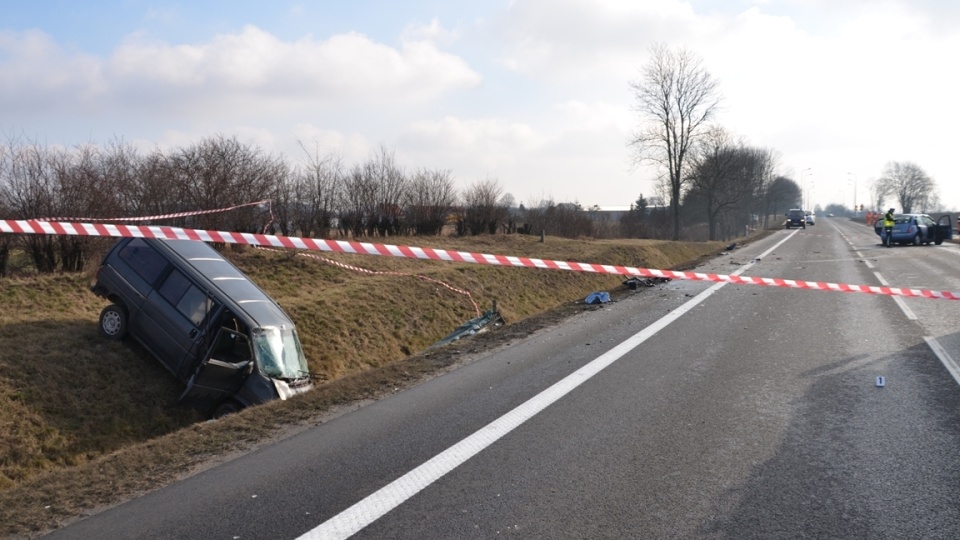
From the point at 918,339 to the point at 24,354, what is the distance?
39.1ft

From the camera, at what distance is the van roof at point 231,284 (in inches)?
434

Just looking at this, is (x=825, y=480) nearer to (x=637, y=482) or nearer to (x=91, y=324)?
(x=637, y=482)

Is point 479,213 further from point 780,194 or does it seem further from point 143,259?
point 780,194

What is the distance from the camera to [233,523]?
4.31 metres

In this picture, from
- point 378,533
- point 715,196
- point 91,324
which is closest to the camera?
point 378,533

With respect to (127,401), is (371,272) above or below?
above

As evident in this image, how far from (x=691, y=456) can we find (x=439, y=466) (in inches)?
68.8

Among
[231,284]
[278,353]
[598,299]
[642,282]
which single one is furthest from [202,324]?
[642,282]

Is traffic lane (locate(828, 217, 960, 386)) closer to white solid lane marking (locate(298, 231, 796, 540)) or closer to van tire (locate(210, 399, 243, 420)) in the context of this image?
white solid lane marking (locate(298, 231, 796, 540))

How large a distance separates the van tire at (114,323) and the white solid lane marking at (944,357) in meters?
10.9

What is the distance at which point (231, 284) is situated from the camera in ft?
37.4

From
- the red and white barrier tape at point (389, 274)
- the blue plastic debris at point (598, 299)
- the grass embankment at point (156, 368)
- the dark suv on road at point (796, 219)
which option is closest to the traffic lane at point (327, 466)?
the grass embankment at point (156, 368)

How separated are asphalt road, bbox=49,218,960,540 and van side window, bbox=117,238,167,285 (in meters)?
5.49

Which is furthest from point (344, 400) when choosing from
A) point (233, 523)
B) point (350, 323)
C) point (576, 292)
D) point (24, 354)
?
point (576, 292)
